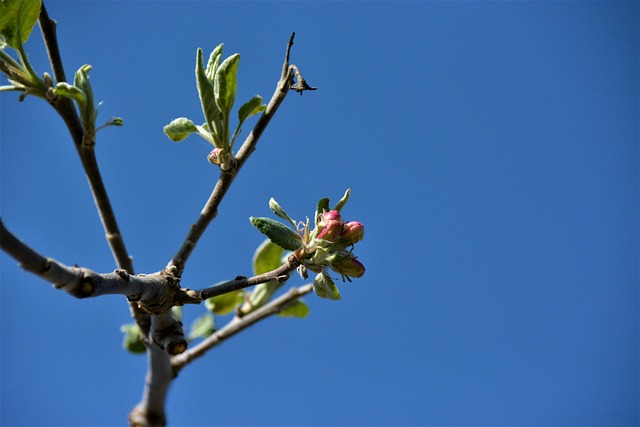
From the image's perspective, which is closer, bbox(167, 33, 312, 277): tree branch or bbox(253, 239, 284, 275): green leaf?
bbox(167, 33, 312, 277): tree branch

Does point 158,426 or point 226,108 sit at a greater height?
point 226,108

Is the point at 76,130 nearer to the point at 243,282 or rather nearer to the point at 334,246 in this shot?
the point at 243,282

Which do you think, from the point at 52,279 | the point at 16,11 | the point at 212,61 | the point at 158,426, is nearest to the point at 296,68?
the point at 212,61

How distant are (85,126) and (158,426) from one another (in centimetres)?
164

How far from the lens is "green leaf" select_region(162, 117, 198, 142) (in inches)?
83.2

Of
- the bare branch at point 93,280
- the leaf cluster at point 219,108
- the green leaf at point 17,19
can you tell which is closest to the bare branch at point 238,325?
the bare branch at point 93,280

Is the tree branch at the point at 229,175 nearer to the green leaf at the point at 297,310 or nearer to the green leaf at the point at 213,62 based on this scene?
the green leaf at the point at 213,62

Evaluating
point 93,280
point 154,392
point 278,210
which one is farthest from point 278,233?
point 154,392

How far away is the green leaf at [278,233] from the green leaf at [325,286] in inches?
5.3

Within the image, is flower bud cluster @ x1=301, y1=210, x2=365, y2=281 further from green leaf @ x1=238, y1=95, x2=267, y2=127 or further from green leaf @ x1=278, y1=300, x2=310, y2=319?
green leaf @ x1=278, y1=300, x2=310, y2=319

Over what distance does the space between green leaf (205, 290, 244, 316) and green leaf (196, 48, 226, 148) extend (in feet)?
4.39

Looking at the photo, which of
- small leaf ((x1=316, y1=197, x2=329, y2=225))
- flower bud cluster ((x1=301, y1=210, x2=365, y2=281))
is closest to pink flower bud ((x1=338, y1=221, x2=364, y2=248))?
flower bud cluster ((x1=301, y1=210, x2=365, y2=281))

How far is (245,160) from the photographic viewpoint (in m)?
2.12

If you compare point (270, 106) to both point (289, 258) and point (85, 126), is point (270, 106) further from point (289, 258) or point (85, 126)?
point (85, 126)
